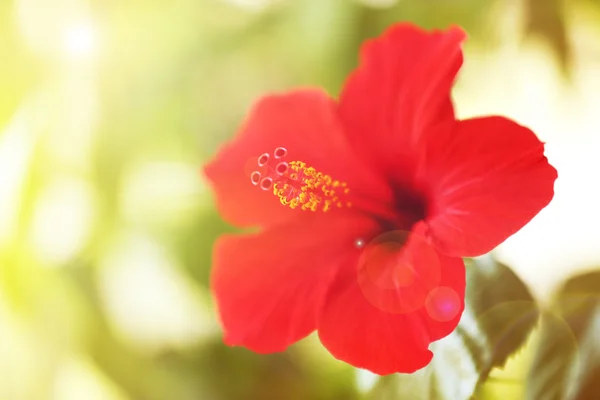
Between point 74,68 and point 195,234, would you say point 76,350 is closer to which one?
point 195,234

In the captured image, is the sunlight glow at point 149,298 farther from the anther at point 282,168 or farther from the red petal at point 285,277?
the anther at point 282,168

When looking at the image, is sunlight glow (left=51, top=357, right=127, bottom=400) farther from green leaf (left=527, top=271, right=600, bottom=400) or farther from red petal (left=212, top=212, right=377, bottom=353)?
green leaf (left=527, top=271, right=600, bottom=400)

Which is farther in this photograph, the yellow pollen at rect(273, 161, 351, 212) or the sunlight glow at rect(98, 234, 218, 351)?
the sunlight glow at rect(98, 234, 218, 351)

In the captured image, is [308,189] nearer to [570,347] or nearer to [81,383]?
[570,347]

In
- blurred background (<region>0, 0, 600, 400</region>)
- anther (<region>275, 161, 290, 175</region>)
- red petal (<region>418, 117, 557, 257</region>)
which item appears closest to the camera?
red petal (<region>418, 117, 557, 257</region>)

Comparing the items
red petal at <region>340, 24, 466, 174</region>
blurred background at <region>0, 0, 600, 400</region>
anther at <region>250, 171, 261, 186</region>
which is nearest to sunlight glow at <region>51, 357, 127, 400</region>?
blurred background at <region>0, 0, 600, 400</region>

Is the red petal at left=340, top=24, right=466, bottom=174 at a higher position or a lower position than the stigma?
higher

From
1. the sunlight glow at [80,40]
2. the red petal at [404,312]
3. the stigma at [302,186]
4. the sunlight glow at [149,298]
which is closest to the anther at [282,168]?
the stigma at [302,186]
